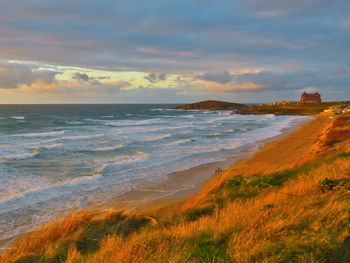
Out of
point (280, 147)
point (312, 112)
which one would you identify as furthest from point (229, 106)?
point (280, 147)

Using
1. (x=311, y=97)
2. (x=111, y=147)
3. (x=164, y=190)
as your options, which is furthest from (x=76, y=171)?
(x=311, y=97)

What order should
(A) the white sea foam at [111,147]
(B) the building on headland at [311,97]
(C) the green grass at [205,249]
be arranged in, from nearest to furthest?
1. (C) the green grass at [205,249]
2. (A) the white sea foam at [111,147]
3. (B) the building on headland at [311,97]

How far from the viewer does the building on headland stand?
15025 cm

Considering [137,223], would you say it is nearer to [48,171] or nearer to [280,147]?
[48,171]

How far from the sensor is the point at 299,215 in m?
5.45

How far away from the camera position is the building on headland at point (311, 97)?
15025 centimetres

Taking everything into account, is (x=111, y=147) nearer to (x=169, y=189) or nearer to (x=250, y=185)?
(x=169, y=189)

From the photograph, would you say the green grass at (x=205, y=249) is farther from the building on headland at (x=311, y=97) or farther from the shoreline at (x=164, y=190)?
the building on headland at (x=311, y=97)

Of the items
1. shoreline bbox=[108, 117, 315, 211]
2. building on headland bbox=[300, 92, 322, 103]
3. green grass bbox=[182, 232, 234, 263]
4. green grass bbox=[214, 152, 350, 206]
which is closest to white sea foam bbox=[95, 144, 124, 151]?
shoreline bbox=[108, 117, 315, 211]

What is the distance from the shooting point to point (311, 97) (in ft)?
499

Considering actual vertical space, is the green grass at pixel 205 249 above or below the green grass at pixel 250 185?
above

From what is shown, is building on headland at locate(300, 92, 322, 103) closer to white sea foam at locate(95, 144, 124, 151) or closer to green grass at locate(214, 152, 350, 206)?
white sea foam at locate(95, 144, 124, 151)

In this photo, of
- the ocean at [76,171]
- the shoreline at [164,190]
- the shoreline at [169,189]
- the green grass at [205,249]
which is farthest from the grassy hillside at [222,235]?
the ocean at [76,171]

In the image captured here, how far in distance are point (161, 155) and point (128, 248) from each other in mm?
18217
